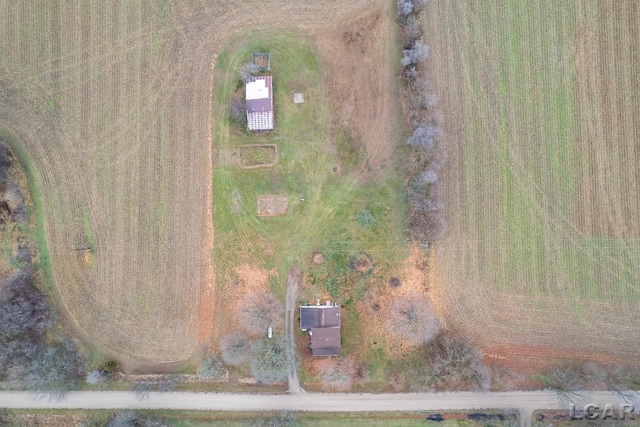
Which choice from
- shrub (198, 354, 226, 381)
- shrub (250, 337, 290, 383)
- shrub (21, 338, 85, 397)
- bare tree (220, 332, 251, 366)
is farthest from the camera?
bare tree (220, 332, 251, 366)

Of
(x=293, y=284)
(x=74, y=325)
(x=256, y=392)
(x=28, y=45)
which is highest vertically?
(x=28, y=45)

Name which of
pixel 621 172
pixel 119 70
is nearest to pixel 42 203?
pixel 119 70

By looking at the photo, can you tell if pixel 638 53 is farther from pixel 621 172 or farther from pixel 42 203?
pixel 42 203

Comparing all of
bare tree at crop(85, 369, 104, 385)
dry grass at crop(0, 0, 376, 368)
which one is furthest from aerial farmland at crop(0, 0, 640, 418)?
bare tree at crop(85, 369, 104, 385)

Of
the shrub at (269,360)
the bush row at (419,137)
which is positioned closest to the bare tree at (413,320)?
the bush row at (419,137)

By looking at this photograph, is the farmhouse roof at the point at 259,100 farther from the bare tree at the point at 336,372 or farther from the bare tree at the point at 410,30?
the bare tree at the point at 336,372

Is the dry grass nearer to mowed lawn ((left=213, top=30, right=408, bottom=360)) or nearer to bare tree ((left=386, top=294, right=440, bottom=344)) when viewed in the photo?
mowed lawn ((left=213, top=30, right=408, bottom=360))
